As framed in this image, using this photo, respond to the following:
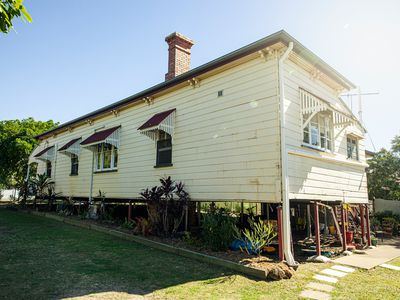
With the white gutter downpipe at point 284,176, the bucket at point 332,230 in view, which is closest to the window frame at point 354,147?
the bucket at point 332,230

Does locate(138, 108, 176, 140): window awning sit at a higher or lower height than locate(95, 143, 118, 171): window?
higher

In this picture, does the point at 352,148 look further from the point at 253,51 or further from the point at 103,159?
the point at 103,159

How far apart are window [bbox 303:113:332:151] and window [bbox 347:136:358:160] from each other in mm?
1861

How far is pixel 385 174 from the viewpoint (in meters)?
18.2

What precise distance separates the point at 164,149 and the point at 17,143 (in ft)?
70.4

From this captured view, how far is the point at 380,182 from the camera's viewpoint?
18203 mm

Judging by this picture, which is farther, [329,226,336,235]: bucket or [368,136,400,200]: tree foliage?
[368,136,400,200]: tree foliage

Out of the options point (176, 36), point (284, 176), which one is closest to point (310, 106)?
point (284, 176)

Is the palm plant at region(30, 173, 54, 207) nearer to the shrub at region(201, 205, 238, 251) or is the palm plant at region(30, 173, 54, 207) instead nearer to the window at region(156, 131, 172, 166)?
the window at region(156, 131, 172, 166)

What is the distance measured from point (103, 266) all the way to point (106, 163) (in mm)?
8206

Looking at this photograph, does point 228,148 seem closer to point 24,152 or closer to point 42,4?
point 42,4

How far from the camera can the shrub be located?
7.58 metres

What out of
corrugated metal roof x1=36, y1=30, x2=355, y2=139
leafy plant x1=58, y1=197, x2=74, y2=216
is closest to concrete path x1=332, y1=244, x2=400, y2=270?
corrugated metal roof x1=36, y1=30, x2=355, y2=139

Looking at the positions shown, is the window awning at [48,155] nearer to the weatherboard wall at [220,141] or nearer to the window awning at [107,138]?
the window awning at [107,138]
